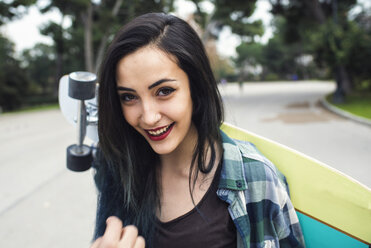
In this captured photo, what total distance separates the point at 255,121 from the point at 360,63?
6.64m

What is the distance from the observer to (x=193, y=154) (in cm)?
141

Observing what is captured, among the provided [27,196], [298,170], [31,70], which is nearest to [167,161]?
[298,170]

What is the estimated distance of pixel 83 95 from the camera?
4.58ft

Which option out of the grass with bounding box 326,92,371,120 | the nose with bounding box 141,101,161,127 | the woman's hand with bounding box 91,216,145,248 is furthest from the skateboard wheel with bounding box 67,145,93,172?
the grass with bounding box 326,92,371,120

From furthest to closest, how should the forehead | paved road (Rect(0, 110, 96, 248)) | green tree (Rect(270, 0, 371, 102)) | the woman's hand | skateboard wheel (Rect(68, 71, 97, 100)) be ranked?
green tree (Rect(270, 0, 371, 102)) < paved road (Rect(0, 110, 96, 248)) < skateboard wheel (Rect(68, 71, 97, 100)) < the forehead < the woman's hand

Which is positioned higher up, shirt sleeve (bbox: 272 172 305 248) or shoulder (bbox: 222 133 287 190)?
shoulder (bbox: 222 133 287 190)

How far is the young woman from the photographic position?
1.18 m

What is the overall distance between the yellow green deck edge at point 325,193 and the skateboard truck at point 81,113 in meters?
0.91

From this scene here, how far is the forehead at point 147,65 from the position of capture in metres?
1.16

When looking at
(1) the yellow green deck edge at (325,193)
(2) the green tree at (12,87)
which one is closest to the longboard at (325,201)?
(1) the yellow green deck edge at (325,193)

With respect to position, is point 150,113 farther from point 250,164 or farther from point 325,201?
point 325,201

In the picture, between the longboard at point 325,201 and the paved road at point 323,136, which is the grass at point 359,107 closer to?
the paved road at point 323,136

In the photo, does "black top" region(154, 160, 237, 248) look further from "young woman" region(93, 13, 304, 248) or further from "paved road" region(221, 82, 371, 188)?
"paved road" region(221, 82, 371, 188)

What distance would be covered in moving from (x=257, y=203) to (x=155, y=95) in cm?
61
